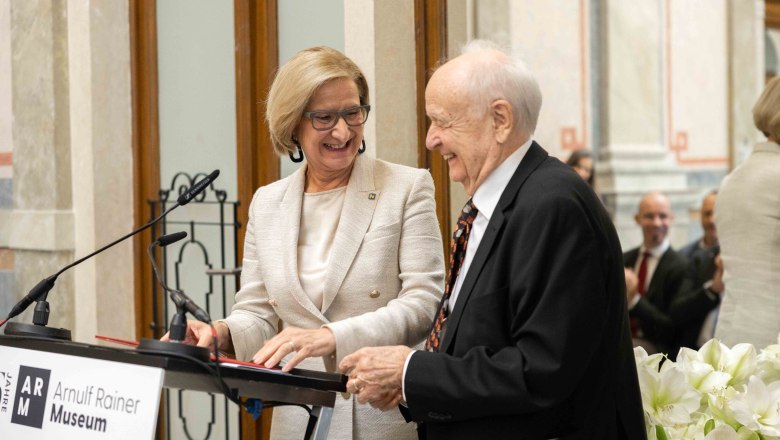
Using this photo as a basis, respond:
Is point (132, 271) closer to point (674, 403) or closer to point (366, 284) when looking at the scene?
point (366, 284)

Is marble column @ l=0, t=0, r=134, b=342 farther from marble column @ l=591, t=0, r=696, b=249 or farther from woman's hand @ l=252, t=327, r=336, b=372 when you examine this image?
woman's hand @ l=252, t=327, r=336, b=372

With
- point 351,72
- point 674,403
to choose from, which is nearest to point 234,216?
point 351,72

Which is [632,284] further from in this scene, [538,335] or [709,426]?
[538,335]

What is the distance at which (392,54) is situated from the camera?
163 inches

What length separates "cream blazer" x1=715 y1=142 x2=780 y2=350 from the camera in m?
3.76

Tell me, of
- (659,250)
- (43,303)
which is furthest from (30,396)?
(659,250)

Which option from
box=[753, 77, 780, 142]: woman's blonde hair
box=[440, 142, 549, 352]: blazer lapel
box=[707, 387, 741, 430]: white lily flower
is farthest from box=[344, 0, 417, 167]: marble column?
box=[707, 387, 741, 430]: white lily flower

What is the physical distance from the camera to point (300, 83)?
8.99 ft

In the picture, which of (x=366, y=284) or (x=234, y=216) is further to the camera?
(x=234, y=216)

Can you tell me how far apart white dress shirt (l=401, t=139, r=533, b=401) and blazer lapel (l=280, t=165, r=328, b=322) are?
0.55 metres

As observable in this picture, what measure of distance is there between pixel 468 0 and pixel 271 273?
183 centimetres

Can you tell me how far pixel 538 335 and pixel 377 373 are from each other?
0.34 metres

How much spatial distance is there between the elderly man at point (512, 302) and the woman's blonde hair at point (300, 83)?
534 millimetres

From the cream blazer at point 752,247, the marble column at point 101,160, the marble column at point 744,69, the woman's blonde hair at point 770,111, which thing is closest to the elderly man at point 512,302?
the cream blazer at point 752,247
